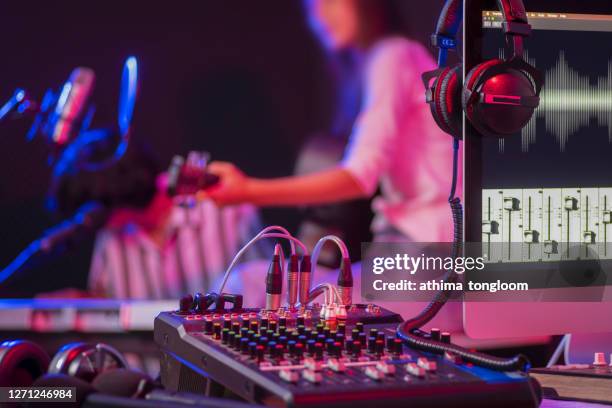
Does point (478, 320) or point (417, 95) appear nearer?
point (478, 320)

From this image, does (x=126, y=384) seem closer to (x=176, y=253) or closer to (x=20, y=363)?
(x=20, y=363)

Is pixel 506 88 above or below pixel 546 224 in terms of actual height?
above

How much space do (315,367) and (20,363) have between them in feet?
1.39

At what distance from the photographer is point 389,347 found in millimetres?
974

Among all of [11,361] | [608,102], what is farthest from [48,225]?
[608,102]

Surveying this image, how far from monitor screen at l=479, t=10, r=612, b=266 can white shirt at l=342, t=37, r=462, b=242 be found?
1294mm

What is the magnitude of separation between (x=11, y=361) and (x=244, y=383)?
337 millimetres

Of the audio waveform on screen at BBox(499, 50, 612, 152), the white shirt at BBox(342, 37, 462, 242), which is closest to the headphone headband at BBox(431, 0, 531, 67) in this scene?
the audio waveform on screen at BBox(499, 50, 612, 152)

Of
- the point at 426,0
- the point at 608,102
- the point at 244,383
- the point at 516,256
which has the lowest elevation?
the point at 244,383

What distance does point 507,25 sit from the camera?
118 cm

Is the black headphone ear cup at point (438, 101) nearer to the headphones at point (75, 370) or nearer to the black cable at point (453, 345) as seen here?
the black cable at point (453, 345)

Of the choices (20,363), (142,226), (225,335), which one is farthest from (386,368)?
(142,226)

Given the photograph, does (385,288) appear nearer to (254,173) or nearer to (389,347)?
(254,173)

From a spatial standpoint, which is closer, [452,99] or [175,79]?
[452,99]
